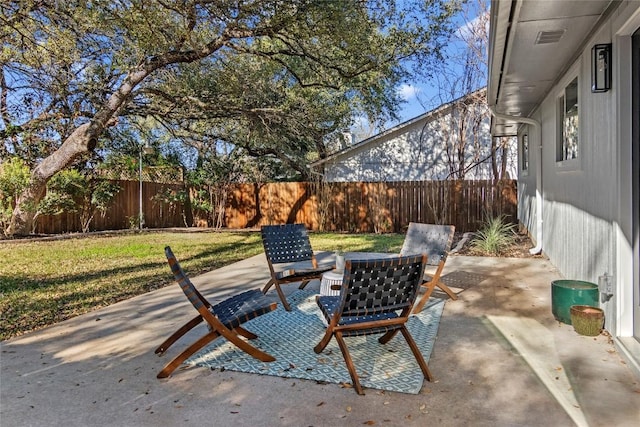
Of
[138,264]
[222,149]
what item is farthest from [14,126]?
[222,149]

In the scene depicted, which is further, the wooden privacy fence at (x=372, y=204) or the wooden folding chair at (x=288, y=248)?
the wooden privacy fence at (x=372, y=204)

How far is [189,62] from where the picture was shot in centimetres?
902

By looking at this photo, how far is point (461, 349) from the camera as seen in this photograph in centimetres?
345

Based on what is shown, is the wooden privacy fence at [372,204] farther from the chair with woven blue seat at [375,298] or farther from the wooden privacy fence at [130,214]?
the chair with woven blue seat at [375,298]

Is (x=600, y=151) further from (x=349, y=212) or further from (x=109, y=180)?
(x=109, y=180)

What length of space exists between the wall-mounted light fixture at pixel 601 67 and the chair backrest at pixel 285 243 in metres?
3.53

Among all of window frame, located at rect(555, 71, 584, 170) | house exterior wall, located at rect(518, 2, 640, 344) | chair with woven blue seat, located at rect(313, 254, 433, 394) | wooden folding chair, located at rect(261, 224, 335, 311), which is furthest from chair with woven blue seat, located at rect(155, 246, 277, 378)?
window frame, located at rect(555, 71, 584, 170)

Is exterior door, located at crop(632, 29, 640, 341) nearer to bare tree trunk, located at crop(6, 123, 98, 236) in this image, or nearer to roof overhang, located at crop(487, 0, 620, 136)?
roof overhang, located at crop(487, 0, 620, 136)

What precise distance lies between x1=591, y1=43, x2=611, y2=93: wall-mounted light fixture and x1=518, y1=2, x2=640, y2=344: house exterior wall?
74mm

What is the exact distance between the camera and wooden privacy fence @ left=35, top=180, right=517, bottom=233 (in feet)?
41.1

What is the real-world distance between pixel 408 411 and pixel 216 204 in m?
14.0

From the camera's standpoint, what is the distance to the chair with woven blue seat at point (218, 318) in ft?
9.95

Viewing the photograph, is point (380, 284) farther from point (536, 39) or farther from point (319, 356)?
point (536, 39)

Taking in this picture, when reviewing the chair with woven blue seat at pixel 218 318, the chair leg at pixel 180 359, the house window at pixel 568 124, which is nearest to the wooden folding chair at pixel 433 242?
the house window at pixel 568 124
